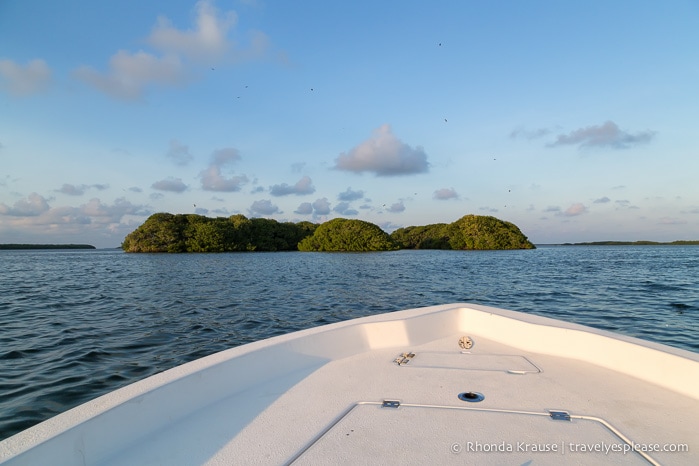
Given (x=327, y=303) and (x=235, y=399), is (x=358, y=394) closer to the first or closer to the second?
(x=235, y=399)

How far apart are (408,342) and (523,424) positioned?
1412 mm

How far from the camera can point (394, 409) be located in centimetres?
199

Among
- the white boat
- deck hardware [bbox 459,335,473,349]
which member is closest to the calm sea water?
the white boat

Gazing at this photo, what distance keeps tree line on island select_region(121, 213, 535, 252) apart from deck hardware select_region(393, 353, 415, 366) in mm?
60333

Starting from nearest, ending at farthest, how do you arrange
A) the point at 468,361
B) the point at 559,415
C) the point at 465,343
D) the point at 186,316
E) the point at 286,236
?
the point at 559,415
the point at 468,361
the point at 465,343
the point at 186,316
the point at 286,236

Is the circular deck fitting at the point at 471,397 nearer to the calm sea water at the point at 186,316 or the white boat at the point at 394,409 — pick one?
the white boat at the point at 394,409

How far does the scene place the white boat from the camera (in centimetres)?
157

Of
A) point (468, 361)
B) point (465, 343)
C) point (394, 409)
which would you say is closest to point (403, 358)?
point (468, 361)

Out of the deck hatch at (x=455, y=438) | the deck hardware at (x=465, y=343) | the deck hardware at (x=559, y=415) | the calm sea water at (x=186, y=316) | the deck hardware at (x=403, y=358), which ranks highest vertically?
the deck hardware at (x=465, y=343)

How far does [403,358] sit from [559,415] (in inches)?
45.2

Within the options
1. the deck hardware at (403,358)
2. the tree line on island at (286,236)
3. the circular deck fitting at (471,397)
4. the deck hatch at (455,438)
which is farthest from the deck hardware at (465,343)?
the tree line on island at (286,236)

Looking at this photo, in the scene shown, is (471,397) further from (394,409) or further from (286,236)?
(286,236)

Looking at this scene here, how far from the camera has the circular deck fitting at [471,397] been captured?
82.7 inches

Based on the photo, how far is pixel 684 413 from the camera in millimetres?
1952
